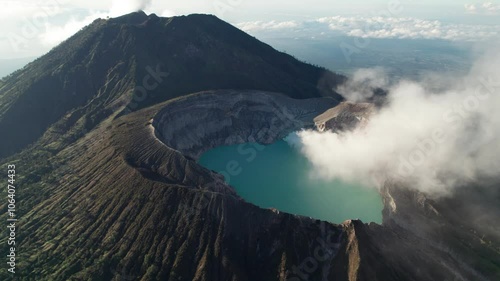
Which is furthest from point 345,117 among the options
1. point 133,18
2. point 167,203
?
point 133,18

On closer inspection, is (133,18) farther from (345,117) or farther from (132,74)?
(345,117)

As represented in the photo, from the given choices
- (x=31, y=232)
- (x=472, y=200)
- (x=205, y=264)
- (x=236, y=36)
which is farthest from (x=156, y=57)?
(x=472, y=200)


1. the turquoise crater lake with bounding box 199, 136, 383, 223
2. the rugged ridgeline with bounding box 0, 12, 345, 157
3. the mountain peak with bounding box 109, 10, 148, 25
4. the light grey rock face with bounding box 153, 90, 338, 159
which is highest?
the mountain peak with bounding box 109, 10, 148, 25

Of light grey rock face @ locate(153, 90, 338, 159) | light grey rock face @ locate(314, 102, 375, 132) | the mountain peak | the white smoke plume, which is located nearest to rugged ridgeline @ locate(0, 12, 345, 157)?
the mountain peak

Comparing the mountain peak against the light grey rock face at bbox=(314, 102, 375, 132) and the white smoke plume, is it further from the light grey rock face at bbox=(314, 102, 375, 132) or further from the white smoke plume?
the white smoke plume

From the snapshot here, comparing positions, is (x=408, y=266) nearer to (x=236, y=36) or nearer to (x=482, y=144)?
(x=482, y=144)
